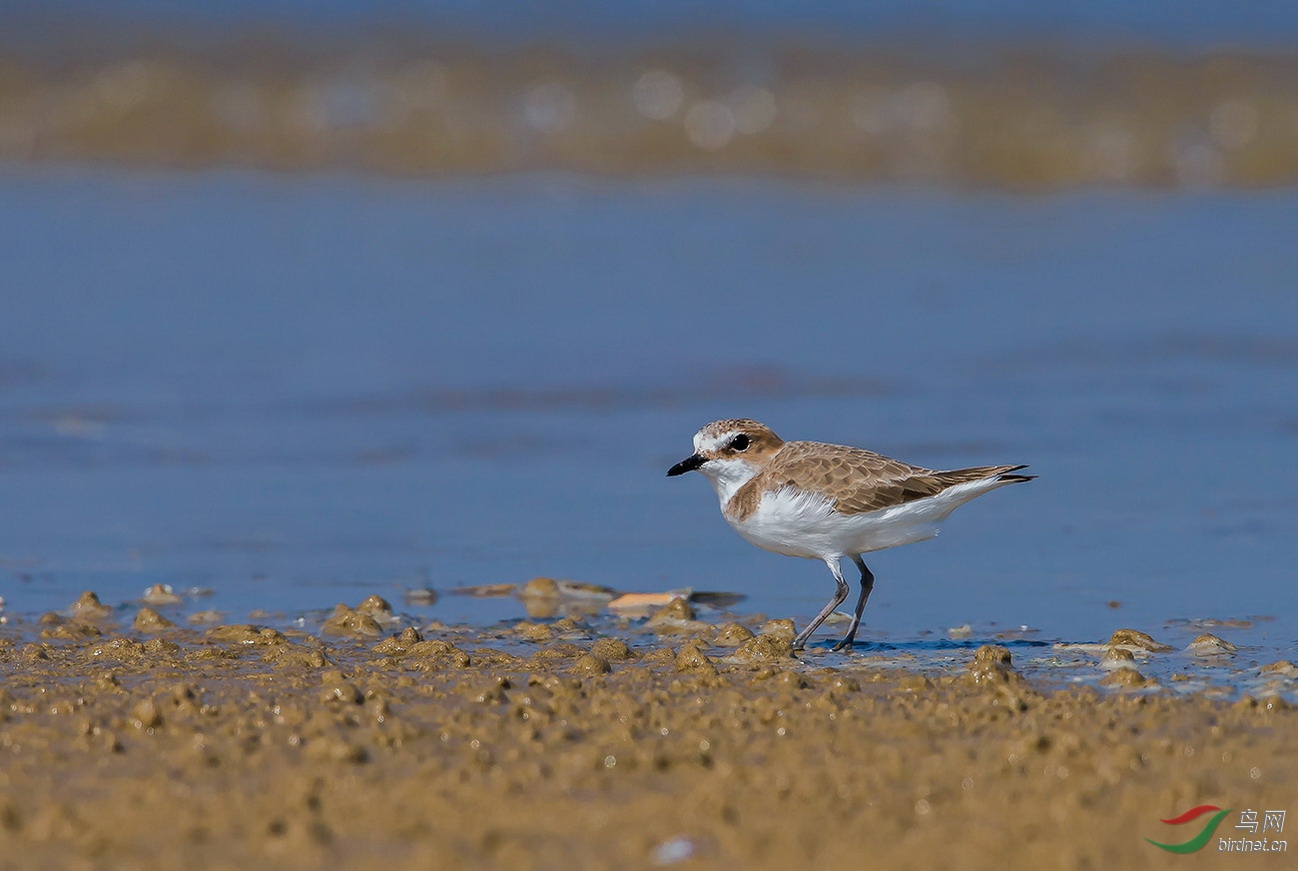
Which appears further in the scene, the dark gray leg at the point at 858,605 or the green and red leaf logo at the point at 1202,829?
the dark gray leg at the point at 858,605

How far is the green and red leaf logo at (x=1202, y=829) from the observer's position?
3.95 m

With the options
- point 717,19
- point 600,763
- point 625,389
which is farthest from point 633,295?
point 717,19

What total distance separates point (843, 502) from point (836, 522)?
88 mm

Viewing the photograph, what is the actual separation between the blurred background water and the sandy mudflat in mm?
1382

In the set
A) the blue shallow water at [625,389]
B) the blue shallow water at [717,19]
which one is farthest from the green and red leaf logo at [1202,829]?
the blue shallow water at [717,19]

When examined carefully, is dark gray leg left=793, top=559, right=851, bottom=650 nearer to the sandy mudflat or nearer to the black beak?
the sandy mudflat

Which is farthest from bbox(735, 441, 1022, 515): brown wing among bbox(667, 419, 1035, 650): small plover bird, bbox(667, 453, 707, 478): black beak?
bbox(667, 453, 707, 478): black beak

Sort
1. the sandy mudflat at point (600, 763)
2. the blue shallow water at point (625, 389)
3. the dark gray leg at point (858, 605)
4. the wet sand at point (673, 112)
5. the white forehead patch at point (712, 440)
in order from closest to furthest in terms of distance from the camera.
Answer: the sandy mudflat at point (600, 763) → the dark gray leg at point (858, 605) → the white forehead patch at point (712, 440) → the blue shallow water at point (625, 389) → the wet sand at point (673, 112)

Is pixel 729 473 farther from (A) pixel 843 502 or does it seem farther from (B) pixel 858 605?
(B) pixel 858 605

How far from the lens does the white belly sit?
6637 millimetres

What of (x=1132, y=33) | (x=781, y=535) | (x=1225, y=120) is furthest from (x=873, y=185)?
(x=781, y=535)

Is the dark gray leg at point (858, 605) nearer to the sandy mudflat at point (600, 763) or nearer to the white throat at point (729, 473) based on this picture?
the sandy mudflat at point (600, 763)

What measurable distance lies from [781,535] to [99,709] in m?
2.80

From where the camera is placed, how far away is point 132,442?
10594 millimetres
